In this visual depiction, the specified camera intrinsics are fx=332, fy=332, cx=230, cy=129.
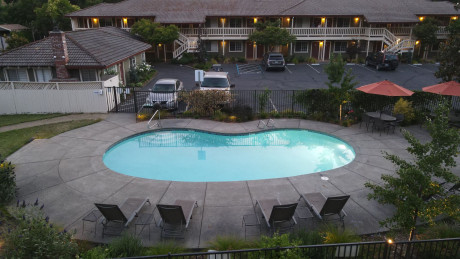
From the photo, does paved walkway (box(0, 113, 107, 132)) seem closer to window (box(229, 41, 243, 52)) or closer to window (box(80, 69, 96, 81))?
window (box(80, 69, 96, 81))

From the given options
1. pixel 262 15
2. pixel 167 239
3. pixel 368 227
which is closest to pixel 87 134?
pixel 167 239

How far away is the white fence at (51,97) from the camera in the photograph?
18891 millimetres

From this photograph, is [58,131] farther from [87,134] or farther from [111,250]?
[111,250]

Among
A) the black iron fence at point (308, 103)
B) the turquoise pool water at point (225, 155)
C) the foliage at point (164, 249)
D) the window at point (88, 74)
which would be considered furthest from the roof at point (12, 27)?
the foliage at point (164, 249)

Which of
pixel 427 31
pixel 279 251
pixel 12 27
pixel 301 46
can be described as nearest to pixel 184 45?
pixel 301 46

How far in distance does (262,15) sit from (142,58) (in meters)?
15.5

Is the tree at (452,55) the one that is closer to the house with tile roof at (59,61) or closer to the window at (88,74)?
the house with tile roof at (59,61)

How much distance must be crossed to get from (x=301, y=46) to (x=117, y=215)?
37591mm

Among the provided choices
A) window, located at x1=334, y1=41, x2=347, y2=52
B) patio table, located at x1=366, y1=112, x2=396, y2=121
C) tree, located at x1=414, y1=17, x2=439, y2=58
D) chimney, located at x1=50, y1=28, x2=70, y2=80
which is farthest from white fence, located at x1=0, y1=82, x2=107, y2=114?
tree, located at x1=414, y1=17, x2=439, y2=58

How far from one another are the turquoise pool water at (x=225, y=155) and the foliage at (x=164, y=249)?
4.97 meters

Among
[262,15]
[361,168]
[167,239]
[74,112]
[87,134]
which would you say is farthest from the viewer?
[262,15]

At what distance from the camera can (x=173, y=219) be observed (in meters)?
8.47

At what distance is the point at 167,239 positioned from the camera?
27.0 ft

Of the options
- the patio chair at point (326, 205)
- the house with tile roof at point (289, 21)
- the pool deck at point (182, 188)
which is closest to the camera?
the patio chair at point (326, 205)
